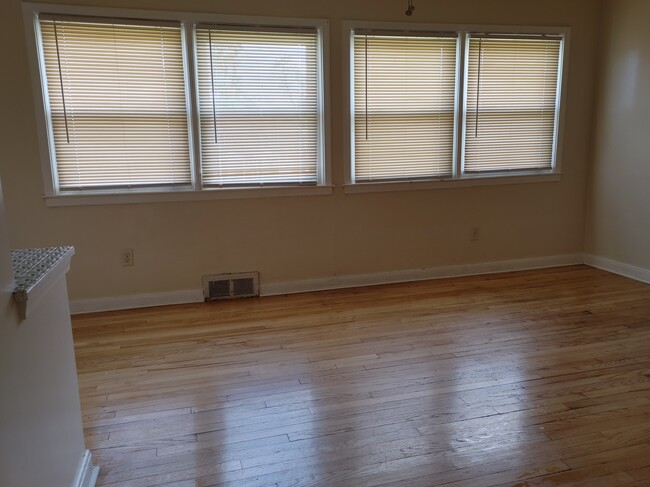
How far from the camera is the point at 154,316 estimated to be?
3.75m

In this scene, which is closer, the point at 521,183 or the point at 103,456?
the point at 103,456

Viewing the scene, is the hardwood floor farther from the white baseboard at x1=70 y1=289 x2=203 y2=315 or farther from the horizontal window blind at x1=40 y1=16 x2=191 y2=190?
the horizontal window blind at x1=40 y1=16 x2=191 y2=190

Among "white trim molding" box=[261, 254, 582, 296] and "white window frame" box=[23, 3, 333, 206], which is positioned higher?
"white window frame" box=[23, 3, 333, 206]

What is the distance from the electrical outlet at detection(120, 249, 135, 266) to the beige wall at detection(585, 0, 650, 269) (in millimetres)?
4249

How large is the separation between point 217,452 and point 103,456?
0.47m

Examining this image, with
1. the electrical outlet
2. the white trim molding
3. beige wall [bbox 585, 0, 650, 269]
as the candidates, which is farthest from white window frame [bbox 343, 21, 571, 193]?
the electrical outlet

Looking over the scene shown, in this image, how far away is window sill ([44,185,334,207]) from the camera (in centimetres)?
367

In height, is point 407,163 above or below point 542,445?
above

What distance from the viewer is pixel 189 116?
3.80 m

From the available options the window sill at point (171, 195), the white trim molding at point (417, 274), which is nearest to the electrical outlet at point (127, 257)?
the window sill at point (171, 195)

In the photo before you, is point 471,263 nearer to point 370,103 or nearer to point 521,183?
point 521,183

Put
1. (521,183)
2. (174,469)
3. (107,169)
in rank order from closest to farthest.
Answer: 1. (174,469)
2. (107,169)
3. (521,183)

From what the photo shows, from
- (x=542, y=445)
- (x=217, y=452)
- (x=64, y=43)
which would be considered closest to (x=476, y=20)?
(x=64, y=43)

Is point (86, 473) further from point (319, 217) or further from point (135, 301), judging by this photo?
point (319, 217)
